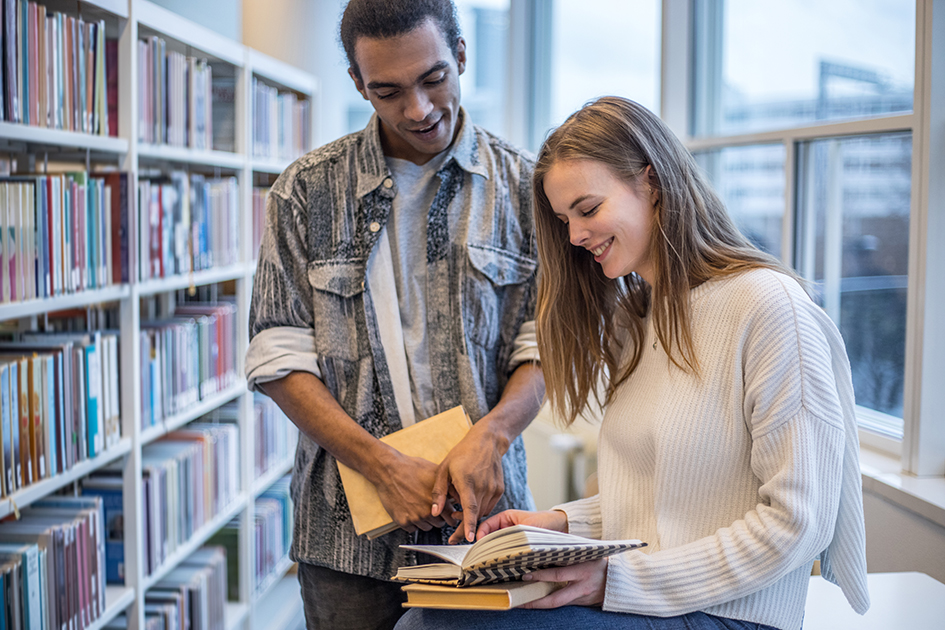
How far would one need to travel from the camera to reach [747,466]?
103 cm

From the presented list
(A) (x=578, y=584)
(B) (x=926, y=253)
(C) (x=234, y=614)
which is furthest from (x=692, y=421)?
(C) (x=234, y=614)

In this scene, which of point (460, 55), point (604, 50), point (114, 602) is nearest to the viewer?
point (460, 55)

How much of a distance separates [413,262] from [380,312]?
4.3 inches

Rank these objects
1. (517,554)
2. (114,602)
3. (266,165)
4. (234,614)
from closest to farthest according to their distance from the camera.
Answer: (517,554)
(114,602)
(234,614)
(266,165)

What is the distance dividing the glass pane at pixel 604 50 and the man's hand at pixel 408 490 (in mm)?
1812

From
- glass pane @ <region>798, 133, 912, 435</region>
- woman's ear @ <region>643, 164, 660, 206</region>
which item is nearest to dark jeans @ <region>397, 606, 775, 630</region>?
woman's ear @ <region>643, 164, 660, 206</region>

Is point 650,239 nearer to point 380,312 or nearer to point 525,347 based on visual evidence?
point 525,347

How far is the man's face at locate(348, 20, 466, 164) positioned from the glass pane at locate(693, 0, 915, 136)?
44.4 inches

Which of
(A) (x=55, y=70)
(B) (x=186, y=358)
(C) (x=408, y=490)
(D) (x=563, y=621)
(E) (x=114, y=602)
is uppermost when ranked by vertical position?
(A) (x=55, y=70)

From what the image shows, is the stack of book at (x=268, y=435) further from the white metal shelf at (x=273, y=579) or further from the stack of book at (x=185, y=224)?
the stack of book at (x=185, y=224)

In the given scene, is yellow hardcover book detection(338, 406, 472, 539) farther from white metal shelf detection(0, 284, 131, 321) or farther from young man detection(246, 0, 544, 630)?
white metal shelf detection(0, 284, 131, 321)

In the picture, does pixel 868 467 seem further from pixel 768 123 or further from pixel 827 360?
pixel 768 123

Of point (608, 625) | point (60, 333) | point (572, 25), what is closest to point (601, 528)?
point (608, 625)

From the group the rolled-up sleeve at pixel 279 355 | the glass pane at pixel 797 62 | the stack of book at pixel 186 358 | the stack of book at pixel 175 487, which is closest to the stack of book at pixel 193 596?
the stack of book at pixel 175 487
